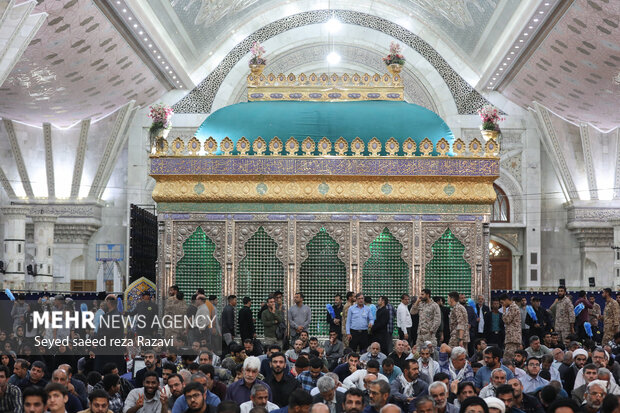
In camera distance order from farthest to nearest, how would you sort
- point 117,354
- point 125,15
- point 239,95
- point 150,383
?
point 239,95 → point 125,15 → point 117,354 → point 150,383

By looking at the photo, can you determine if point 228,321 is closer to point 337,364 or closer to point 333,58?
point 337,364

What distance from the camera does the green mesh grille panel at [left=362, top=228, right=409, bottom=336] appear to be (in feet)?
41.4

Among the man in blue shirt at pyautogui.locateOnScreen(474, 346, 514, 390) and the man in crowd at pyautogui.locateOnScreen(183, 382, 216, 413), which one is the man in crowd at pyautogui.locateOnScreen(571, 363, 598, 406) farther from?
the man in crowd at pyautogui.locateOnScreen(183, 382, 216, 413)

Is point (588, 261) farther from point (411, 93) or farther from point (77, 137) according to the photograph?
point (77, 137)

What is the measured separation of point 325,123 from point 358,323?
354 centimetres

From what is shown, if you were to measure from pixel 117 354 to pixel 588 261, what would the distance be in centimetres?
1636

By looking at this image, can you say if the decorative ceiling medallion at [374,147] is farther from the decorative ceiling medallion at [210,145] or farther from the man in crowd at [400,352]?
the man in crowd at [400,352]

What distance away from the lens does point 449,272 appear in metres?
12.6

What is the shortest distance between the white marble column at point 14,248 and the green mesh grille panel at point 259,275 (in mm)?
9148

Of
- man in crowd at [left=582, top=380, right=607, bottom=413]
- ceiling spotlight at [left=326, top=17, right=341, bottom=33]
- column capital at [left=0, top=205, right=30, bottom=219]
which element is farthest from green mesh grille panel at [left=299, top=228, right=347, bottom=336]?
ceiling spotlight at [left=326, top=17, right=341, bottom=33]

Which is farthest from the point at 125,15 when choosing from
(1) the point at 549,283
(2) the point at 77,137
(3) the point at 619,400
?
(3) the point at 619,400

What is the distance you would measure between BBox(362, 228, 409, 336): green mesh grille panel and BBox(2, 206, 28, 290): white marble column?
404 inches

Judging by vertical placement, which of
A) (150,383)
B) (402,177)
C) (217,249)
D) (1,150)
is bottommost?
(150,383)

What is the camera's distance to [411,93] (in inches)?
977
